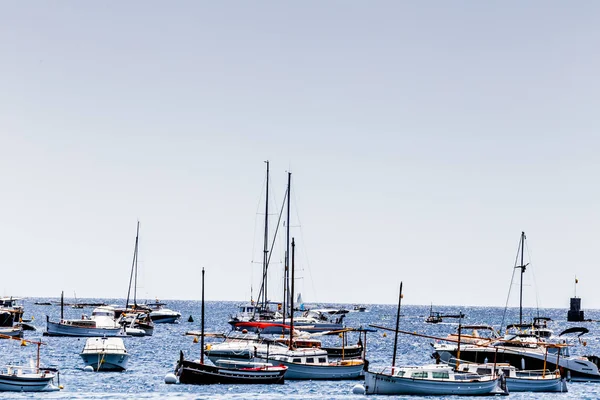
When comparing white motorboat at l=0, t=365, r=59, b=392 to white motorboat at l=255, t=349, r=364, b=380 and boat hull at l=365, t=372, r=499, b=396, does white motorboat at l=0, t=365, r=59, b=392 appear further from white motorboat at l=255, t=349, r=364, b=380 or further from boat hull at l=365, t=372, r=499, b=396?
boat hull at l=365, t=372, r=499, b=396

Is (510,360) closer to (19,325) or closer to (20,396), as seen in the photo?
(20,396)

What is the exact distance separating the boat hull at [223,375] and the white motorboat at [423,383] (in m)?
7.74

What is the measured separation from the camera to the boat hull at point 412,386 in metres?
74.7

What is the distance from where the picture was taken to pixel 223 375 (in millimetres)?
77688

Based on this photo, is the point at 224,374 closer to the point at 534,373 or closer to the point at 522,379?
the point at 522,379

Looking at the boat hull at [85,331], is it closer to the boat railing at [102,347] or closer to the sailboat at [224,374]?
the boat railing at [102,347]

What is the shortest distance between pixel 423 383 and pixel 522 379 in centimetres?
1028

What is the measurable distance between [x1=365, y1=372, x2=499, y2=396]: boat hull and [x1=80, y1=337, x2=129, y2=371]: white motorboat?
25.2 m

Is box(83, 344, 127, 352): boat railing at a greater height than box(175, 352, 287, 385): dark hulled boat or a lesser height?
greater

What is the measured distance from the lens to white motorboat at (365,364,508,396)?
7469 centimetres


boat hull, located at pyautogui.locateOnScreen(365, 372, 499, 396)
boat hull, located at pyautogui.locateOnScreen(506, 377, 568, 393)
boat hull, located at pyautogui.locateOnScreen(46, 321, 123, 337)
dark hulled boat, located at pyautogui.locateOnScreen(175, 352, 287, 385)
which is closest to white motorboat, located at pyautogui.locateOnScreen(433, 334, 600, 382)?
boat hull, located at pyautogui.locateOnScreen(506, 377, 568, 393)

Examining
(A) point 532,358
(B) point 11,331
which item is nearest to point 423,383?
(A) point 532,358

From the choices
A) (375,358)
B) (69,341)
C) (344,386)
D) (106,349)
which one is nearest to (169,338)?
(69,341)

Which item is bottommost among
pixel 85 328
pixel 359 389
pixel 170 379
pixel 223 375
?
pixel 85 328
